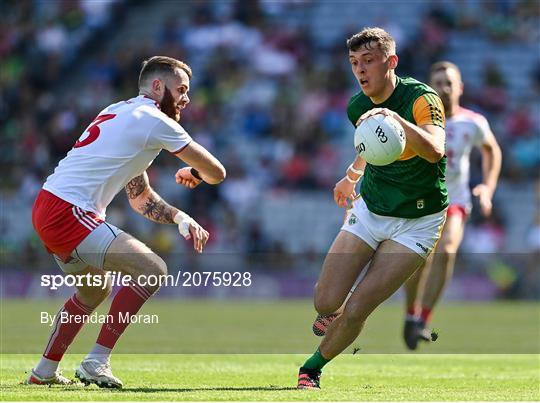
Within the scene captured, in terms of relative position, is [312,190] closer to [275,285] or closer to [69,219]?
[275,285]

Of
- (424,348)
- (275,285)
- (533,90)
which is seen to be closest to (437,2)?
(533,90)

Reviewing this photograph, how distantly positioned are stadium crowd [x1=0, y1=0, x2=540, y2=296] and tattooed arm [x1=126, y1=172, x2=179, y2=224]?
15.3 metres

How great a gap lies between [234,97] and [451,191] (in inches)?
585

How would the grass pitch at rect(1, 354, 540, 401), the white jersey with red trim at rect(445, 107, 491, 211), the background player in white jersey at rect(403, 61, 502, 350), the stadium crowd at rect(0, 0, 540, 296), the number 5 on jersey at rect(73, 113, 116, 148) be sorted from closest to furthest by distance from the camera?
the grass pitch at rect(1, 354, 540, 401) < the number 5 on jersey at rect(73, 113, 116, 148) < the background player in white jersey at rect(403, 61, 502, 350) < the white jersey with red trim at rect(445, 107, 491, 211) < the stadium crowd at rect(0, 0, 540, 296)

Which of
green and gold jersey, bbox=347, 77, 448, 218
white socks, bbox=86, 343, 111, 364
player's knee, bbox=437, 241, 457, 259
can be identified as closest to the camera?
white socks, bbox=86, 343, 111, 364

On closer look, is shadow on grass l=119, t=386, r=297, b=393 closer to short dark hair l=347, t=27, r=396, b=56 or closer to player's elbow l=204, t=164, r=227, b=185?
player's elbow l=204, t=164, r=227, b=185

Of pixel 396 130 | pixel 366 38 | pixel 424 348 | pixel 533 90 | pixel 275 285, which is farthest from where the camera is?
pixel 533 90

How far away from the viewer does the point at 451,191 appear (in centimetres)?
1310

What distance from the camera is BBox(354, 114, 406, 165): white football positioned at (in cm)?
775

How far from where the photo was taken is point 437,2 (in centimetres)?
2841

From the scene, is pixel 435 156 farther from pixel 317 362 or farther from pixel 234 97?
pixel 234 97

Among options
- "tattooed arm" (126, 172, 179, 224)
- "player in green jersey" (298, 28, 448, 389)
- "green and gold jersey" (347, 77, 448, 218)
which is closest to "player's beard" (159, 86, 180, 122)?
"tattooed arm" (126, 172, 179, 224)

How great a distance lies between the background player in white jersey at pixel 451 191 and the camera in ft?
40.9

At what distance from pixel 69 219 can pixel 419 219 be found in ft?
8.36
